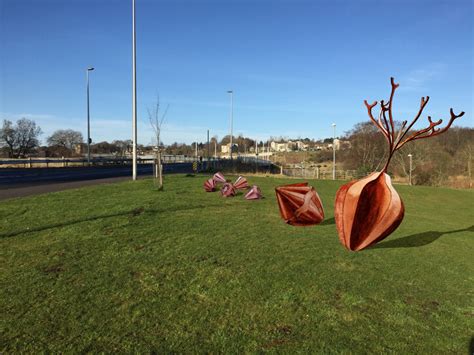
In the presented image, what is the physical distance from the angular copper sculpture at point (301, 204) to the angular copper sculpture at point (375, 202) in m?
2.15

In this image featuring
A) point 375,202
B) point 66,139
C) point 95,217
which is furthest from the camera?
point 66,139

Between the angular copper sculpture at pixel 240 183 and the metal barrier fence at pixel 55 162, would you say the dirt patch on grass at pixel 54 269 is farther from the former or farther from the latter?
the metal barrier fence at pixel 55 162


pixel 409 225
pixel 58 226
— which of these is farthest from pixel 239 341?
pixel 409 225

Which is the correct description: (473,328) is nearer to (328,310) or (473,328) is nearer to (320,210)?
(328,310)

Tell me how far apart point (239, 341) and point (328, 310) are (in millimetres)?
1459

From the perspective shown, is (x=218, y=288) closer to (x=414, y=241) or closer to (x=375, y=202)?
(x=375, y=202)

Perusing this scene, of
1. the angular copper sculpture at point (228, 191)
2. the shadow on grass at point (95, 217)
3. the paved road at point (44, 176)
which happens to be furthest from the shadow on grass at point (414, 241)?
the paved road at point (44, 176)

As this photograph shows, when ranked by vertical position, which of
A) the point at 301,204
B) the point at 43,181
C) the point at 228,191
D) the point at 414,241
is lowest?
the point at 414,241

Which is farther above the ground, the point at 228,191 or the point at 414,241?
the point at 228,191

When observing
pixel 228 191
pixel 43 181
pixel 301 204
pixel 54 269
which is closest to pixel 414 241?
pixel 301 204

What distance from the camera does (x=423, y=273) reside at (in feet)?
21.9

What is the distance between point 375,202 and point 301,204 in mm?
2997

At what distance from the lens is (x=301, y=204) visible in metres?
5.87

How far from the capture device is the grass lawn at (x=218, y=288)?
394 centimetres
